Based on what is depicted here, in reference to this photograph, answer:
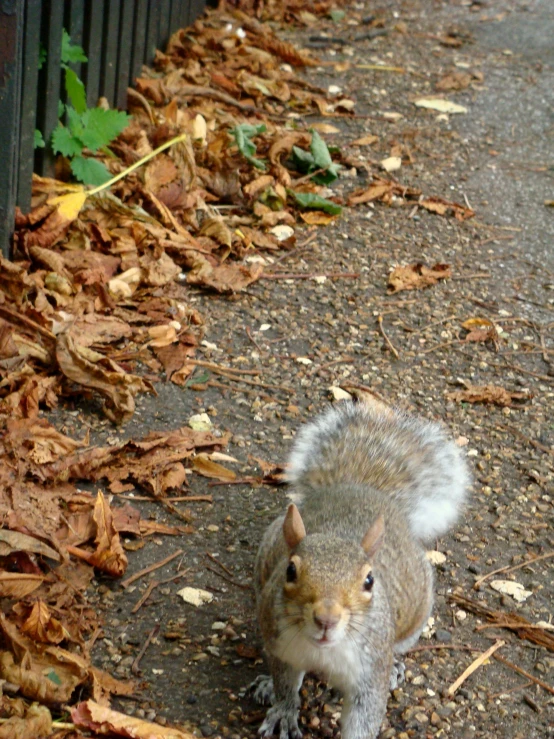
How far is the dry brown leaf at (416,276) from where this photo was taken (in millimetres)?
4117

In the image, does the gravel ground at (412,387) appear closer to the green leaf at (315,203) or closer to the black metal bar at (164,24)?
the green leaf at (315,203)

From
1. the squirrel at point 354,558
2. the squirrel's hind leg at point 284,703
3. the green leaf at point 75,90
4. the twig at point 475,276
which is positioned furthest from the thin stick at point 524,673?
the green leaf at point 75,90

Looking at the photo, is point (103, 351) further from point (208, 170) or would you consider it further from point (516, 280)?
point (516, 280)

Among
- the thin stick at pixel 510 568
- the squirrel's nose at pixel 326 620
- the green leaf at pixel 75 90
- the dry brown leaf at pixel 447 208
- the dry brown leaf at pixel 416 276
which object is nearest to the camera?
the squirrel's nose at pixel 326 620

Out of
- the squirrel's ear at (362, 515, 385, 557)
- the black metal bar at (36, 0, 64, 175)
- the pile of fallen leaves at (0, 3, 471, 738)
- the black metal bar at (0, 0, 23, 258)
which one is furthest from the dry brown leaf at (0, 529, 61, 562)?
the black metal bar at (36, 0, 64, 175)

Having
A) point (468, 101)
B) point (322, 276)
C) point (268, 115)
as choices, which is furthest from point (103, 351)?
point (468, 101)

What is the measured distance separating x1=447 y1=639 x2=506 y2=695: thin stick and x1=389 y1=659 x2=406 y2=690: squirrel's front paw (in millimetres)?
106

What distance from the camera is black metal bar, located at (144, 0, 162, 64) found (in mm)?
5020

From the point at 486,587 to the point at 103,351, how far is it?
1.40 m

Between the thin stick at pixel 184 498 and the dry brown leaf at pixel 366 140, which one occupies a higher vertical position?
the dry brown leaf at pixel 366 140

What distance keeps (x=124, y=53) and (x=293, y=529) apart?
3.15 metres

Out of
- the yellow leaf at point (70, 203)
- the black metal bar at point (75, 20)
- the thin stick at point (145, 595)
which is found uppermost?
the black metal bar at point (75, 20)

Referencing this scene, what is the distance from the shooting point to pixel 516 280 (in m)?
4.31

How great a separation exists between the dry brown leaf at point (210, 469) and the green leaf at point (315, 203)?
182cm
